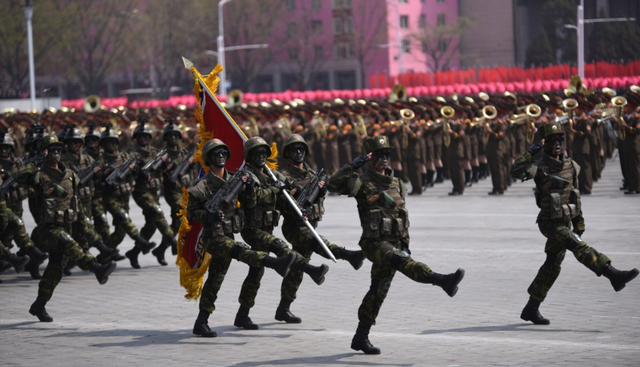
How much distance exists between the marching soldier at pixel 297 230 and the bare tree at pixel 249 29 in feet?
201

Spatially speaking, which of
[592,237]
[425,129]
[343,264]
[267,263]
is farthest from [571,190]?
[425,129]

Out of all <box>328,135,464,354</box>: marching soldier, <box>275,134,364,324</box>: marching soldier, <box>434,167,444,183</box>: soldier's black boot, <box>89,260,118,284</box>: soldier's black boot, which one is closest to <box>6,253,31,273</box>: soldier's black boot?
<box>89,260,118,284</box>: soldier's black boot

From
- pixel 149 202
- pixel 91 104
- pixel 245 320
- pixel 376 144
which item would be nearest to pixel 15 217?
pixel 149 202

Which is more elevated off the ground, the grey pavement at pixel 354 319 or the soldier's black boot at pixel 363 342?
the soldier's black boot at pixel 363 342

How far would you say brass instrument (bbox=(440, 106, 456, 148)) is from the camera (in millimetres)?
25719

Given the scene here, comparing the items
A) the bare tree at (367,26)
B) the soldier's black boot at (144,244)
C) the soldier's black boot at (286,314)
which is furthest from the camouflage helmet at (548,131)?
the bare tree at (367,26)

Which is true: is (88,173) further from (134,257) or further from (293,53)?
(293,53)

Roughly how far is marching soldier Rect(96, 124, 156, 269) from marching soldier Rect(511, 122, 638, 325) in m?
6.31

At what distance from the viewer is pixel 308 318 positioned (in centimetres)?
1085

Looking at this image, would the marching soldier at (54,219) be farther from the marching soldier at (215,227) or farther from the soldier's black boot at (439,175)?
the soldier's black boot at (439,175)

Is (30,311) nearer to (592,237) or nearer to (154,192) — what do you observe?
(154,192)

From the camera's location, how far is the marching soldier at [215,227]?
9805 mm

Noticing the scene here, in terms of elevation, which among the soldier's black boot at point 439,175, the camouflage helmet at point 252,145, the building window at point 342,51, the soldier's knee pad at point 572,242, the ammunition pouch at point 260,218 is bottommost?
the soldier's black boot at point 439,175

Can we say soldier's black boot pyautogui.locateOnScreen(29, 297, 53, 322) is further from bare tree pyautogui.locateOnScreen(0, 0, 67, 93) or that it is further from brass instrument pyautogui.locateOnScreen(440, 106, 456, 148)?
bare tree pyautogui.locateOnScreen(0, 0, 67, 93)
